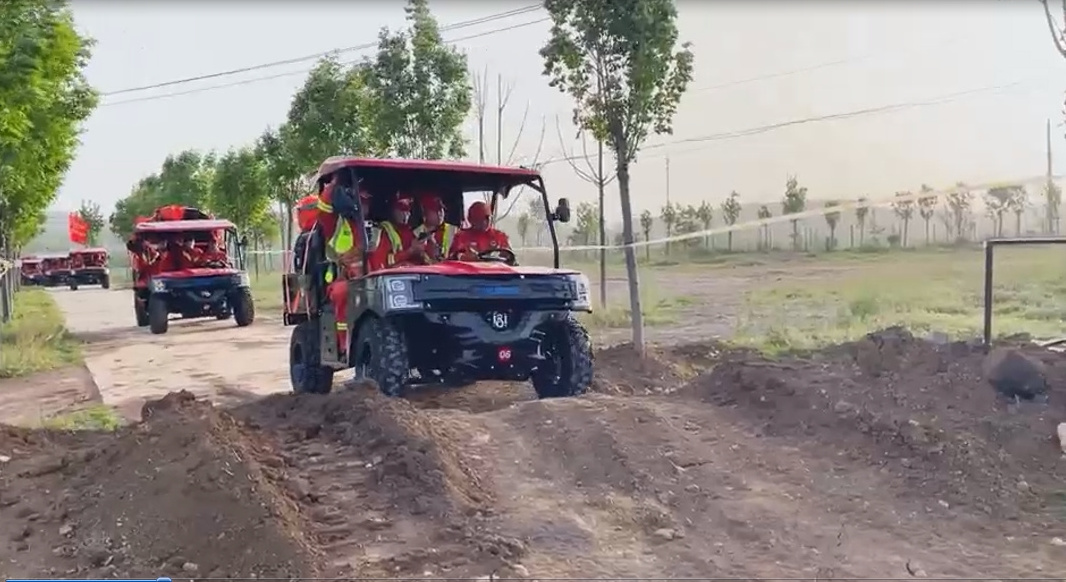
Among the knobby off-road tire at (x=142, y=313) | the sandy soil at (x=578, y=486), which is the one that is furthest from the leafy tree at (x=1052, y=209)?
the knobby off-road tire at (x=142, y=313)

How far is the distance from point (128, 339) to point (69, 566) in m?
14.0

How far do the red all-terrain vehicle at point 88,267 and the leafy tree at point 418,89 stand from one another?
33.0m

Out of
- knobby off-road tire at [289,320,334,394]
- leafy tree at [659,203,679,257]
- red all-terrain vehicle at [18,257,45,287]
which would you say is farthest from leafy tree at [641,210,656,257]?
red all-terrain vehicle at [18,257,45,287]

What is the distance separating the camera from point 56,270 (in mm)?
48719

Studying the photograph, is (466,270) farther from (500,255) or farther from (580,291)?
(500,255)

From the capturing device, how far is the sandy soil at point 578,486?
16.0 feet

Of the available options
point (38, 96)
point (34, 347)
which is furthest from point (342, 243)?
point (34, 347)

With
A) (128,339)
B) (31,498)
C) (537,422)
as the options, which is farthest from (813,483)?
(128,339)

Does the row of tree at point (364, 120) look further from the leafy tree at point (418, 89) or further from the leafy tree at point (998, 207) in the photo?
the leafy tree at point (998, 207)

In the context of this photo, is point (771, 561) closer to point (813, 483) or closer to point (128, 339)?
point (813, 483)

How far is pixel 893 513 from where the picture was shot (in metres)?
5.64

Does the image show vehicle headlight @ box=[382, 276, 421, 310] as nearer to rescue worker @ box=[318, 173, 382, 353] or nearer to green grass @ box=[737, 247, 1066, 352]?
rescue worker @ box=[318, 173, 382, 353]

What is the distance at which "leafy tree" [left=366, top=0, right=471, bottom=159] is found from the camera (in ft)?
57.7

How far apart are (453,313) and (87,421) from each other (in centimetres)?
337
